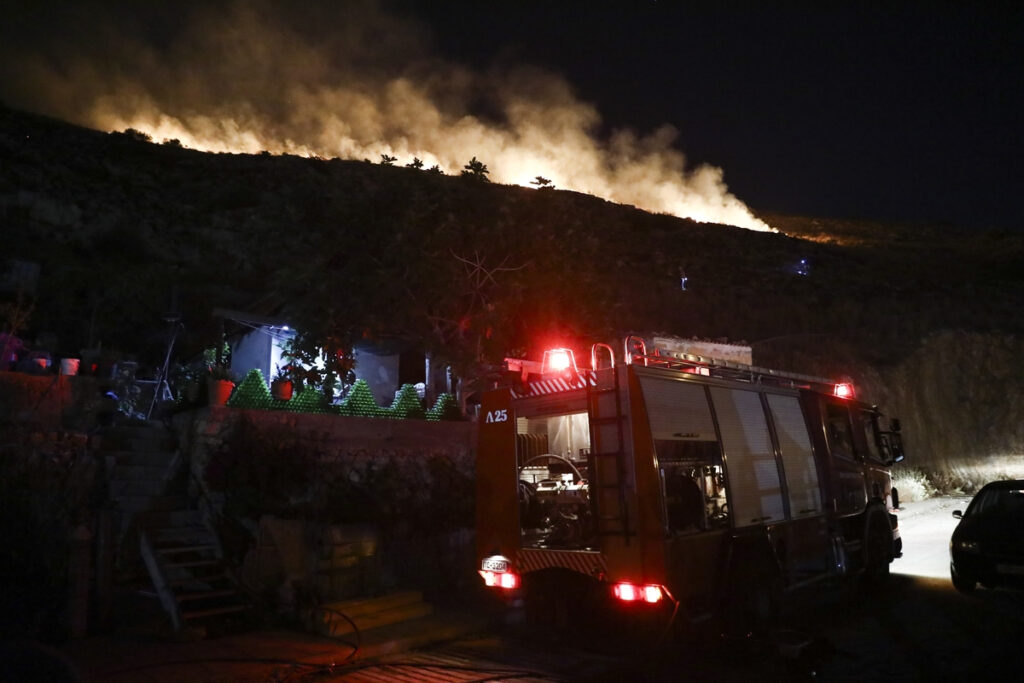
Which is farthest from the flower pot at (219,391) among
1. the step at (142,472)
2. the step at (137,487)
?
the step at (137,487)

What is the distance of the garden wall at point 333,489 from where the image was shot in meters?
9.03

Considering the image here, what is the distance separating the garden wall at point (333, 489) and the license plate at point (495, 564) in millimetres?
2013

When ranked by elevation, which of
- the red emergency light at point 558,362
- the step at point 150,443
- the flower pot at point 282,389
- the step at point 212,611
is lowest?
the step at point 212,611

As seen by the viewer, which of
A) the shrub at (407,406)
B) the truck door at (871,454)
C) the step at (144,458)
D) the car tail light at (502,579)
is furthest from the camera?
the shrub at (407,406)

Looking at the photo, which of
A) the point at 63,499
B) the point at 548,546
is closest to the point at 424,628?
the point at 548,546

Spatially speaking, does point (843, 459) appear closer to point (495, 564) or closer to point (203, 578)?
point (495, 564)

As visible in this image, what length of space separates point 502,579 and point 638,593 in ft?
5.79

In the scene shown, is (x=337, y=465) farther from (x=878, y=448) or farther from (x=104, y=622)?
(x=878, y=448)

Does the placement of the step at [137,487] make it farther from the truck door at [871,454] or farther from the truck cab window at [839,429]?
the truck door at [871,454]

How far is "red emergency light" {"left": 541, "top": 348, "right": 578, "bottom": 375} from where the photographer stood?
24.1ft

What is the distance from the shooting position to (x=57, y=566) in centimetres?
747

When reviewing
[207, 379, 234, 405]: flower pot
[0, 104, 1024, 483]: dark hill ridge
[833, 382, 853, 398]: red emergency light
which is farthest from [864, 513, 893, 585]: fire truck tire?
[207, 379, 234, 405]: flower pot

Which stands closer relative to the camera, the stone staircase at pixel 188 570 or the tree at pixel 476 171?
the stone staircase at pixel 188 570

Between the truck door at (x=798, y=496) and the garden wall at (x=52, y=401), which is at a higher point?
the garden wall at (x=52, y=401)
